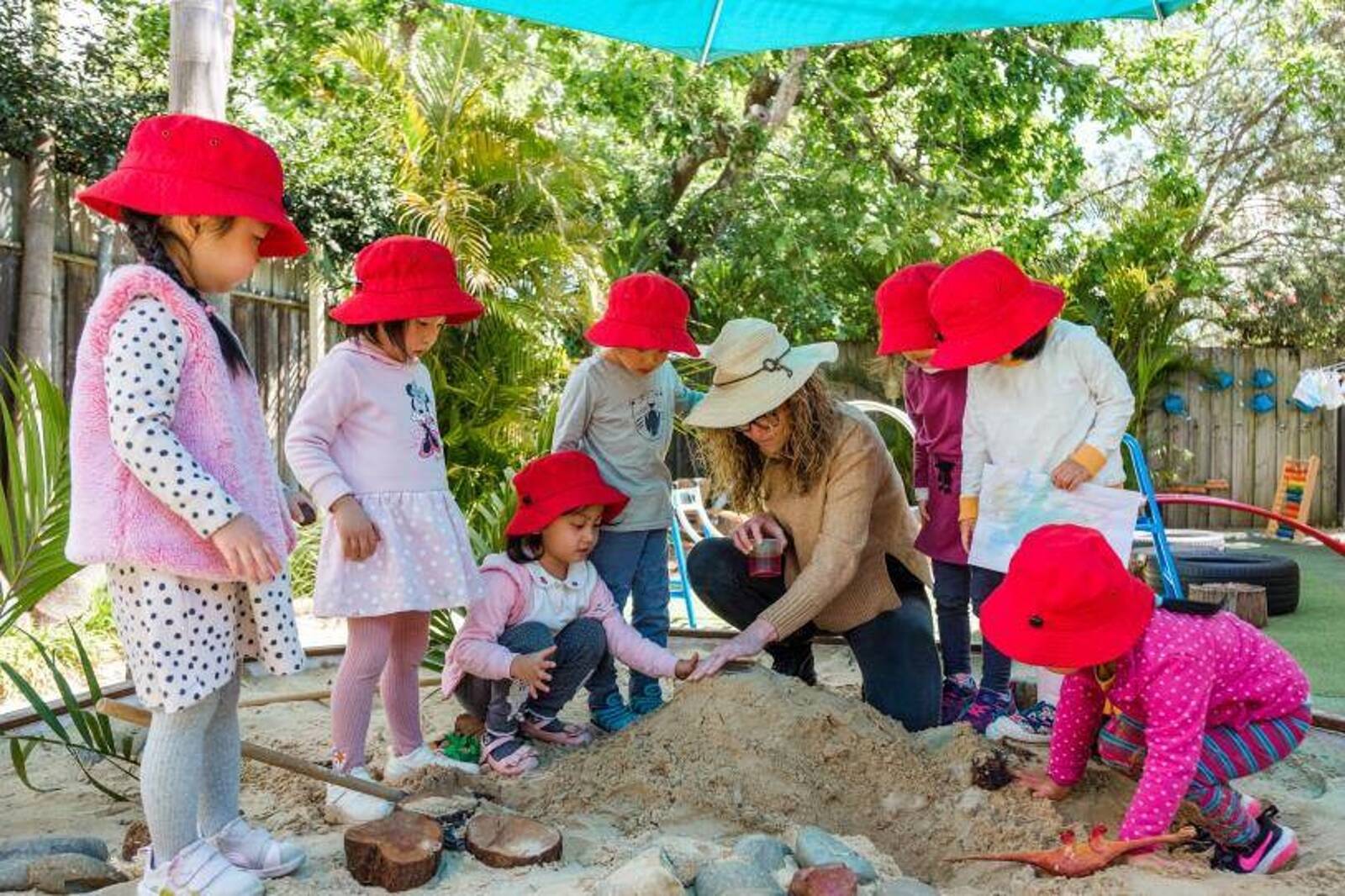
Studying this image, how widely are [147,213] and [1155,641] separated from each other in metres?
1.99

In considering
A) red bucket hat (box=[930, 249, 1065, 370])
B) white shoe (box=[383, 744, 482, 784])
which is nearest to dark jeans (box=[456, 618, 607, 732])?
white shoe (box=[383, 744, 482, 784])

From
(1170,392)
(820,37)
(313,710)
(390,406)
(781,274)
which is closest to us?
(390,406)

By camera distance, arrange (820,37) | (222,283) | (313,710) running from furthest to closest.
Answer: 1. (820,37)
2. (313,710)
3. (222,283)

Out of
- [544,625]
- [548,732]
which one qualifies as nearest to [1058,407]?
[544,625]

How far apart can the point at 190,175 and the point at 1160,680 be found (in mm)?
1974

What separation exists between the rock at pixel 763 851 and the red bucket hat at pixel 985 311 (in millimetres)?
1271

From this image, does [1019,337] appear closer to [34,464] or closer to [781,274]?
[34,464]

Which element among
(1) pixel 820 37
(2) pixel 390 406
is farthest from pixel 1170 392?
(2) pixel 390 406

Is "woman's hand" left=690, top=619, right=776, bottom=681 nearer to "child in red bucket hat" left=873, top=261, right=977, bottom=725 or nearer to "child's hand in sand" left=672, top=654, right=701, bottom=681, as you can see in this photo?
"child's hand in sand" left=672, top=654, right=701, bottom=681

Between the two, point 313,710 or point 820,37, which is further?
point 820,37

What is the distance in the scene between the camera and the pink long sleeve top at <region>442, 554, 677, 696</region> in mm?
3088

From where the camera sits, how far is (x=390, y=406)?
116 inches

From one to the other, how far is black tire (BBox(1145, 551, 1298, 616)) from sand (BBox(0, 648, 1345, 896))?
3293 mm

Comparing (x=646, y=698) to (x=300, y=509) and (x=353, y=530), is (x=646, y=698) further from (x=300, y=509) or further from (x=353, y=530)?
(x=300, y=509)
